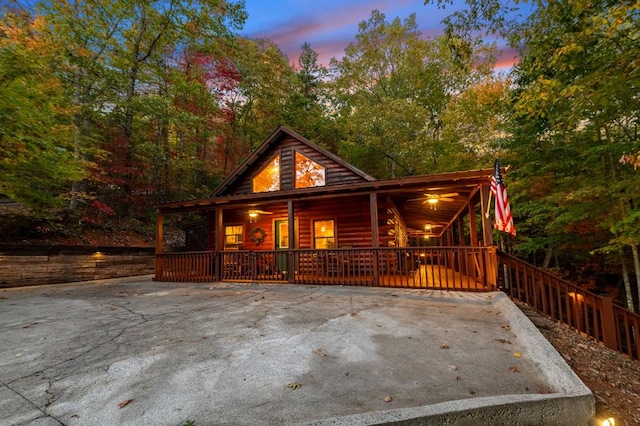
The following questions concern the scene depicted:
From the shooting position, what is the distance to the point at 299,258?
30.8 ft

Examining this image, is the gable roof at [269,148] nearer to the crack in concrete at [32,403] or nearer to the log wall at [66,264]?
the log wall at [66,264]

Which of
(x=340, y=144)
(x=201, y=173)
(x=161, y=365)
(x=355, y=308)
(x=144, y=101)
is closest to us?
(x=161, y=365)

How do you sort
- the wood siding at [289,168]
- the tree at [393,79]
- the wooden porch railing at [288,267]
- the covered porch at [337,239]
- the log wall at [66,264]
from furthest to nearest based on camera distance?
the tree at [393,79]
the wood siding at [289,168]
the log wall at [66,264]
the wooden porch railing at [288,267]
the covered porch at [337,239]

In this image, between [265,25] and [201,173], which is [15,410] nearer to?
[201,173]

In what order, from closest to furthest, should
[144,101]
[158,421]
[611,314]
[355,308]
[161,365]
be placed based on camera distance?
1. [158,421]
2. [161,365]
3. [611,314]
4. [355,308]
5. [144,101]

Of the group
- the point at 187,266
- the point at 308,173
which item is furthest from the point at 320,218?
the point at 187,266

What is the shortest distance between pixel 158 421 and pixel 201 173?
22753mm

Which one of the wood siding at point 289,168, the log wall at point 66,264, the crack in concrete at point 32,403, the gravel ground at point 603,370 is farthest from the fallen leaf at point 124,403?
the log wall at point 66,264

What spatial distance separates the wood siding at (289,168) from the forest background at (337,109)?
515 centimetres

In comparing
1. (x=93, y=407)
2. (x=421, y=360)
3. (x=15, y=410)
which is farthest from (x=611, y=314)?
(x=15, y=410)

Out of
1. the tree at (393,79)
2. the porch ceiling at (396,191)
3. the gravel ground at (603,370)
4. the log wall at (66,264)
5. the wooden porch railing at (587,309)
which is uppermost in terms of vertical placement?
the tree at (393,79)

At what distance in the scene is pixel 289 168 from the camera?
12.3m

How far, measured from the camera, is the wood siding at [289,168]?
1152 cm

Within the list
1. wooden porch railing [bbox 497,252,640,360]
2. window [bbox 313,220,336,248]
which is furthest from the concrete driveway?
window [bbox 313,220,336,248]
